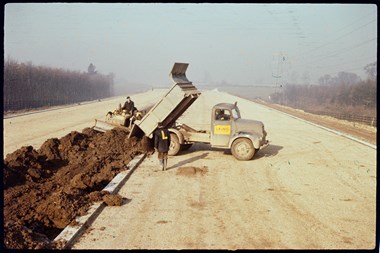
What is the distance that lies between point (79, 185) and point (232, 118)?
701cm

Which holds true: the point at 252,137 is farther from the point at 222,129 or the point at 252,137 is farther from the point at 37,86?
the point at 37,86

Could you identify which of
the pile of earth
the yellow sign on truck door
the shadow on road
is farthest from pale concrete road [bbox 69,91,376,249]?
the yellow sign on truck door

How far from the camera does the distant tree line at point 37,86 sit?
38.8m

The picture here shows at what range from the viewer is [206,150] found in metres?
17.2

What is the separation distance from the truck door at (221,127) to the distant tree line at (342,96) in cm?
2974

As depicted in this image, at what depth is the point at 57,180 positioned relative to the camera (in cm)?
1115

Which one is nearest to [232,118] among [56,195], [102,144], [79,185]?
[102,144]

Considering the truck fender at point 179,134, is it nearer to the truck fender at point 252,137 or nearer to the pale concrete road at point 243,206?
the pale concrete road at point 243,206

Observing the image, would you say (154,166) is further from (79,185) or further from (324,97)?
(324,97)

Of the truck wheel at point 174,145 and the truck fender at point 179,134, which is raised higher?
the truck fender at point 179,134

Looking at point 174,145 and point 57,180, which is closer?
point 57,180

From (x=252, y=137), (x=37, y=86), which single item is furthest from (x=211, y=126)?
(x=37, y=86)

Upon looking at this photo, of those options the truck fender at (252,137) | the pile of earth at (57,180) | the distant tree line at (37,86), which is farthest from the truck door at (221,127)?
the distant tree line at (37,86)

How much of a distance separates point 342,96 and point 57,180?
47414 millimetres
